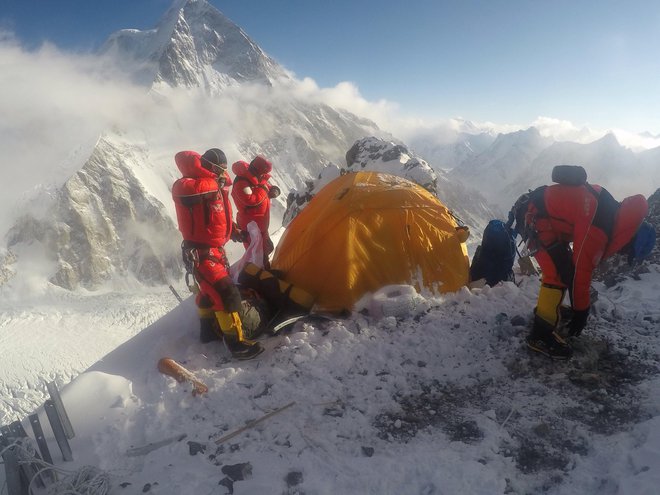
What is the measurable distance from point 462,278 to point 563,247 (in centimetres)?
232

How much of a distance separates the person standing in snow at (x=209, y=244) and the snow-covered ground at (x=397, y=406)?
302mm

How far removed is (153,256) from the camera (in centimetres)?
12544

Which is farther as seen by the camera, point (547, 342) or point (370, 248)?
point (370, 248)

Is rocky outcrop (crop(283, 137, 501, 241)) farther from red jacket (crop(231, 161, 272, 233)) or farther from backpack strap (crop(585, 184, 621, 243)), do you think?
backpack strap (crop(585, 184, 621, 243))

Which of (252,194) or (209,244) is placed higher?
(252,194)

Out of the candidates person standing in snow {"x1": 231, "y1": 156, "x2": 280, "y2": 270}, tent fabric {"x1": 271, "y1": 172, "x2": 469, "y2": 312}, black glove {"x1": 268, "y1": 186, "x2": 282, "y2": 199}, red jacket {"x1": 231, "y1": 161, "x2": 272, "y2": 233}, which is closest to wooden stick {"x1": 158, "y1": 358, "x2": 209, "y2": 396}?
tent fabric {"x1": 271, "y1": 172, "x2": 469, "y2": 312}

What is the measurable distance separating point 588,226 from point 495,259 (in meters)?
3.07

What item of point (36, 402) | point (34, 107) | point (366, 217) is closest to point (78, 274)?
point (36, 402)

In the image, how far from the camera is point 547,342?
189 inches

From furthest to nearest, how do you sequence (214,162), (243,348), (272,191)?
1. (272,191)
2. (214,162)
3. (243,348)

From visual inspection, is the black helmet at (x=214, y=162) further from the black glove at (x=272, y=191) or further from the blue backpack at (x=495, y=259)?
the blue backpack at (x=495, y=259)

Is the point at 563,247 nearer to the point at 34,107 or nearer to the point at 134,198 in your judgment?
the point at 134,198

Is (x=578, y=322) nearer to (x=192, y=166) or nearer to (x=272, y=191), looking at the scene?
(x=192, y=166)

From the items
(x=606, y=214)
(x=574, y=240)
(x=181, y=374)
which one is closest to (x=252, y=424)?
(x=181, y=374)
